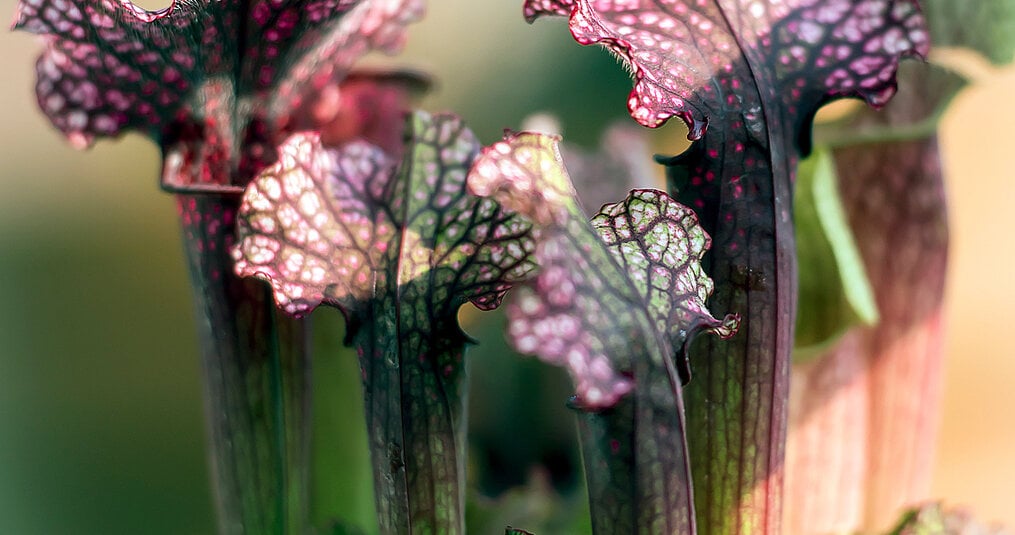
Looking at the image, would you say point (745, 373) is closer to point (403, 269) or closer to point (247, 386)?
point (403, 269)

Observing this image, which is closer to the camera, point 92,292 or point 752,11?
point 752,11

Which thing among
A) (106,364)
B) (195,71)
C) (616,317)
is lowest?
(106,364)

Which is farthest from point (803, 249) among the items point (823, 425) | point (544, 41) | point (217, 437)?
point (544, 41)

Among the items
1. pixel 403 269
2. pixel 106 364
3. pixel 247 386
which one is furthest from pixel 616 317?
pixel 106 364

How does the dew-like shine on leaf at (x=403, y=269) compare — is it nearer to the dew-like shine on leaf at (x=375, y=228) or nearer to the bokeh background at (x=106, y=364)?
the dew-like shine on leaf at (x=375, y=228)

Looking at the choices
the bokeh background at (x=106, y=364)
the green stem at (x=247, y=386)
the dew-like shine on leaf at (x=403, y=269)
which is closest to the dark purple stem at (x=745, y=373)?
the dew-like shine on leaf at (x=403, y=269)

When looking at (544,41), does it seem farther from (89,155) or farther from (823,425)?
(823,425)

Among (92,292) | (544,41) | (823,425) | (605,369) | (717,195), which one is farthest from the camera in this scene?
(544,41)
